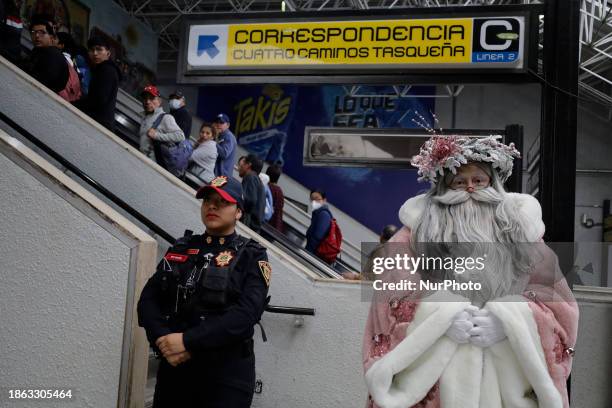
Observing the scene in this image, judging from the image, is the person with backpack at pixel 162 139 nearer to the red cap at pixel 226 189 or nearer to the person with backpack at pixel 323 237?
the person with backpack at pixel 323 237

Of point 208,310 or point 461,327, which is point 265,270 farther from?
point 461,327

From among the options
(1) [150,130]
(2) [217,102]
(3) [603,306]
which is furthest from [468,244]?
(2) [217,102]

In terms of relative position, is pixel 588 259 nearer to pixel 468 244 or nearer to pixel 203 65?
pixel 468 244

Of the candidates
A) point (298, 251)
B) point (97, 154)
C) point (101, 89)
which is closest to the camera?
point (97, 154)

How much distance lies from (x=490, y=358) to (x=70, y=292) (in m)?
2.39

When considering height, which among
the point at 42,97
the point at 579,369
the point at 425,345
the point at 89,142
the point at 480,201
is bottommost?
the point at 579,369

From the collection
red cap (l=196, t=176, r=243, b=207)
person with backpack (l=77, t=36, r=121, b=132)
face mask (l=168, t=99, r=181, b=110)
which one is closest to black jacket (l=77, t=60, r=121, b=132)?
person with backpack (l=77, t=36, r=121, b=132)

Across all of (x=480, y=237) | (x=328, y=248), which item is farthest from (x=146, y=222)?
(x=328, y=248)

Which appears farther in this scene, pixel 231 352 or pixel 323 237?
pixel 323 237

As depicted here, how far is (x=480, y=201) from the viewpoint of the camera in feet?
9.31

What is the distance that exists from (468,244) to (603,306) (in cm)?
192

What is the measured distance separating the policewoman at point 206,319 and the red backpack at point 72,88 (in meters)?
4.00

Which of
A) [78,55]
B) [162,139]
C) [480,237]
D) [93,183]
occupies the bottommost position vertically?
[480,237]

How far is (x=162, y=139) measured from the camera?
253 inches
